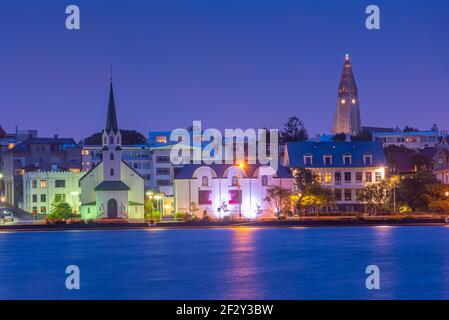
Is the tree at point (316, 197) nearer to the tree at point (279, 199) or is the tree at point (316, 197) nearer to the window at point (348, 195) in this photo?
the tree at point (279, 199)

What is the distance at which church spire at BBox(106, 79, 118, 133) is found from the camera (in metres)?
110

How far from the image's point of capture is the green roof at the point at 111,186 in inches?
4072

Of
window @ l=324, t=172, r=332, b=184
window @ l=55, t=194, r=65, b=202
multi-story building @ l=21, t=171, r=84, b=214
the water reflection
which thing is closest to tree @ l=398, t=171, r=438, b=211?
window @ l=324, t=172, r=332, b=184

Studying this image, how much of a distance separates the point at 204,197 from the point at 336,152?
19.6 meters

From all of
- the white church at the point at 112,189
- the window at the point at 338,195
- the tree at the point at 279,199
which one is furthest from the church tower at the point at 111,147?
the window at the point at 338,195

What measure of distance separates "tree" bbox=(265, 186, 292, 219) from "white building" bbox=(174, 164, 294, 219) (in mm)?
1452

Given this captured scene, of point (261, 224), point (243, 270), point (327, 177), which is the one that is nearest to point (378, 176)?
point (327, 177)

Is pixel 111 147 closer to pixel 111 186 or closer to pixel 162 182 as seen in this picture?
pixel 111 186

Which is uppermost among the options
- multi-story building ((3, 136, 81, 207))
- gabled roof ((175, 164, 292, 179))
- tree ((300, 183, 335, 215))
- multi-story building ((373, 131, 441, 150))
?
multi-story building ((373, 131, 441, 150))

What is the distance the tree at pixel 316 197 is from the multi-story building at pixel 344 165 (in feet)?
21.5

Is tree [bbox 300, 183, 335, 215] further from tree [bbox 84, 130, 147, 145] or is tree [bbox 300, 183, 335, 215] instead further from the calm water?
tree [bbox 84, 130, 147, 145]

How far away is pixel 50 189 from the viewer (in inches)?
4464

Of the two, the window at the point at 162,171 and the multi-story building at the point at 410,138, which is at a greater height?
the multi-story building at the point at 410,138

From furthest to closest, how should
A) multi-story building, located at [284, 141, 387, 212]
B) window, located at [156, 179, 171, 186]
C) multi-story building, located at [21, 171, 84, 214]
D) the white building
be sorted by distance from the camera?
window, located at [156, 179, 171, 186] < multi-story building, located at [284, 141, 387, 212] < multi-story building, located at [21, 171, 84, 214] < the white building
